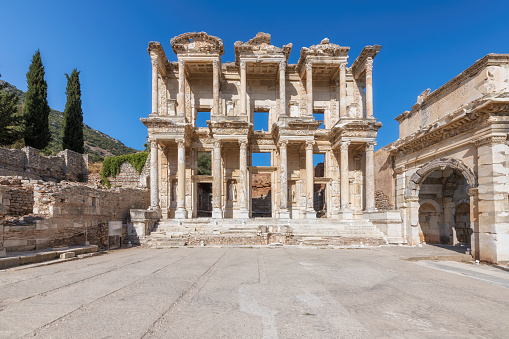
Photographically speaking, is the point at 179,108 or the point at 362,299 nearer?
the point at 362,299

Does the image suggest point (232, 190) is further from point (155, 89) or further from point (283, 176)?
point (155, 89)

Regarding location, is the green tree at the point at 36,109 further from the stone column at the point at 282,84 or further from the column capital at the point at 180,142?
the stone column at the point at 282,84

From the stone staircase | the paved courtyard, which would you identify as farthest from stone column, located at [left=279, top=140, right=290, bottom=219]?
the paved courtyard

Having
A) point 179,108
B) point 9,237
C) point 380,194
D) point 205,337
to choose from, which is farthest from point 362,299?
point 179,108

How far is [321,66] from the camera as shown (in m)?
19.6

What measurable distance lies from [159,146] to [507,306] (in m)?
18.7

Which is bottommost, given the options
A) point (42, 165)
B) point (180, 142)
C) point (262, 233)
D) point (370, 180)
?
point (262, 233)

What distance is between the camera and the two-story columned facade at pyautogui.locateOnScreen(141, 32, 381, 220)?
17.8 meters

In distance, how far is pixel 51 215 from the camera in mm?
10469

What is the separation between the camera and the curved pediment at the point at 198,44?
1886cm

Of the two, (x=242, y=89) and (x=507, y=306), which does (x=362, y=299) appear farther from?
(x=242, y=89)

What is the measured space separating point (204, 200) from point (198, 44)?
53.7ft

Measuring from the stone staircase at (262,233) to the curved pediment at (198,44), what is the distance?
11.9 metres

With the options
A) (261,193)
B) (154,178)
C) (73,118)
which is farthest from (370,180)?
(73,118)
